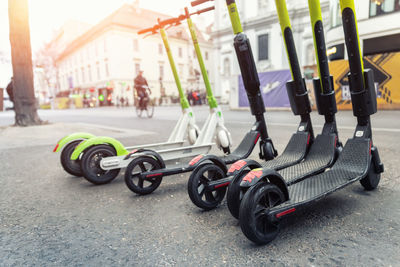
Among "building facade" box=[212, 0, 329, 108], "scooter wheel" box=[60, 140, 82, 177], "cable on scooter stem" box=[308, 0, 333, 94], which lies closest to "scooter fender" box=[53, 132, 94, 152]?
"scooter wheel" box=[60, 140, 82, 177]

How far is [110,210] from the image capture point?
2.11 meters

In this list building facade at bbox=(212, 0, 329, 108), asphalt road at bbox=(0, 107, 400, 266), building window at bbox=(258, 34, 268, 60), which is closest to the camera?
asphalt road at bbox=(0, 107, 400, 266)

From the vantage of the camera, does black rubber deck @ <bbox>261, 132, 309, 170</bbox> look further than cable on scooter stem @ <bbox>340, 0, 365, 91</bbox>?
Yes

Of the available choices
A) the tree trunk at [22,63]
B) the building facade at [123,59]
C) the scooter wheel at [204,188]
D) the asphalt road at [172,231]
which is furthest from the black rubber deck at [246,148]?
the building facade at [123,59]

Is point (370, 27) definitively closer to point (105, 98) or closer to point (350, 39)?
point (350, 39)

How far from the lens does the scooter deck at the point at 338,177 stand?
1.66 metres

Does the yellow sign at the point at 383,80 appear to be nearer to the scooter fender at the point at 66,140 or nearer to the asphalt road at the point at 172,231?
the asphalt road at the point at 172,231

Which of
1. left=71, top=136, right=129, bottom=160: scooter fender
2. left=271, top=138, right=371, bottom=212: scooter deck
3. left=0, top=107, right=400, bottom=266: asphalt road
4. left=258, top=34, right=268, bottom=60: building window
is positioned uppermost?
left=258, top=34, right=268, bottom=60: building window

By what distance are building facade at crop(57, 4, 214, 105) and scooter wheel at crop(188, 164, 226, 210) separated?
33.3m

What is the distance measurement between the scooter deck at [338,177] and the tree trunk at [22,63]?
8.89 metres

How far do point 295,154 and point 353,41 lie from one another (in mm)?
1029

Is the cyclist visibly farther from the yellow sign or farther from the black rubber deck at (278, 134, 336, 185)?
the black rubber deck at (278, 134, 336, 185)

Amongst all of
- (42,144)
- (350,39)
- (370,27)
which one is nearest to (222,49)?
(370,27)

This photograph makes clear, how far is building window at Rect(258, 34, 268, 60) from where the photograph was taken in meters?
35.2
